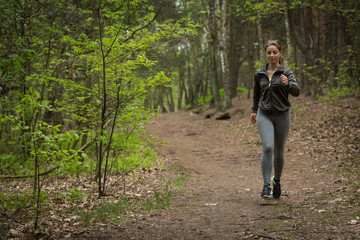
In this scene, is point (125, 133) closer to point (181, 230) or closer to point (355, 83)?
point (181, 230)

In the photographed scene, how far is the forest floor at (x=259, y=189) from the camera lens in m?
3.46

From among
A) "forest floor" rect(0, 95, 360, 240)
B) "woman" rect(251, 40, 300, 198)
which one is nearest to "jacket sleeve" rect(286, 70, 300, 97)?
"woman" rect(251, 40, 300, 198)

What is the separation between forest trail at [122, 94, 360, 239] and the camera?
332 centimetres

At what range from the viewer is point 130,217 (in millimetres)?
4336

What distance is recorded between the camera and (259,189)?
19.2 ft

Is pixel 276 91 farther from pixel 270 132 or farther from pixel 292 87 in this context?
pixel 270 132

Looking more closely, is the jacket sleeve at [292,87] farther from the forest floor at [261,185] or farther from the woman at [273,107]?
the forest floor at [261,185]

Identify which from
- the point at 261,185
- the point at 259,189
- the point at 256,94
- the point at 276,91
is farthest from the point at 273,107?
the point at 261,185

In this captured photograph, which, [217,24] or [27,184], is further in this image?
[217,24]

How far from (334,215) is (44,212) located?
4040mm

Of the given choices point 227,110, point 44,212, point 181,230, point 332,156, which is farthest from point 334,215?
point 227,110

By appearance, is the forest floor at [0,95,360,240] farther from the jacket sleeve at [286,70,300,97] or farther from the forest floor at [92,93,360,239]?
the jacket sleeve at [286,70,300,97]

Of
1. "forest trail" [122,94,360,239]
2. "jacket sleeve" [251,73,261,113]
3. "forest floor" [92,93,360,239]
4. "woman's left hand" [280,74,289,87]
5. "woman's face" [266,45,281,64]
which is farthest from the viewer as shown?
"jacket sleeve" [251,73,261,113]

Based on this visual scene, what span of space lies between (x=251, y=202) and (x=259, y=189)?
1229mm
